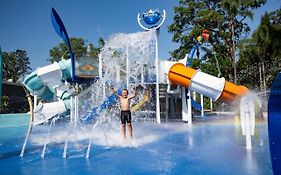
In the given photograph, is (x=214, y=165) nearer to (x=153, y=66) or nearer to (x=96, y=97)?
(x=96, y=97)

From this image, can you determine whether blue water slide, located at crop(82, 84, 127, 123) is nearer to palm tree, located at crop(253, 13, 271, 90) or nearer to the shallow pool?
the shallow pool

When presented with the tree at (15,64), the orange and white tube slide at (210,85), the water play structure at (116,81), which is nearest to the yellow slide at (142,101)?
the water play structure at (116,81)

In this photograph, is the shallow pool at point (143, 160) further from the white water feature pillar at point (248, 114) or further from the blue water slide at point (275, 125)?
the blue water slide at point (275, 125)

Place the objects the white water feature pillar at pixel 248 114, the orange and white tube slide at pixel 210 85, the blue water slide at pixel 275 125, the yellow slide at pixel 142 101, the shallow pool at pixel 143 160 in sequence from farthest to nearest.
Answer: the yellow slide at pixel 142 101 → the orange and white tube slide at pixel 210 85 → the white water feature pillar at pixel 248 114 → the shallow pool at pixel 143 160 → the blue water slide at pixel 275 125

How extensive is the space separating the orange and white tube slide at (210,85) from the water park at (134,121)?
4 centimetres

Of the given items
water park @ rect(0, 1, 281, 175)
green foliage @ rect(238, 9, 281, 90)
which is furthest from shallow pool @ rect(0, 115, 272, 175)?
green foliage @ rect(238, 9, 281, 90)

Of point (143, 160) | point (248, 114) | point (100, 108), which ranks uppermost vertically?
point (100, 108)

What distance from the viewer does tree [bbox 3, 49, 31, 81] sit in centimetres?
5122

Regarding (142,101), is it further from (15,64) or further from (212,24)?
(15,64)

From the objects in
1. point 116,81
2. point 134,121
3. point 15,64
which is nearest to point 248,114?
point 116,81

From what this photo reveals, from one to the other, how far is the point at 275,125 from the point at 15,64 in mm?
60013

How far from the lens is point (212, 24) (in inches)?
1185

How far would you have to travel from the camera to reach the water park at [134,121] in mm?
4988

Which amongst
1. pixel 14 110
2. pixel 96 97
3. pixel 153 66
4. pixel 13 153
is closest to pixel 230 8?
pixel 153 66
